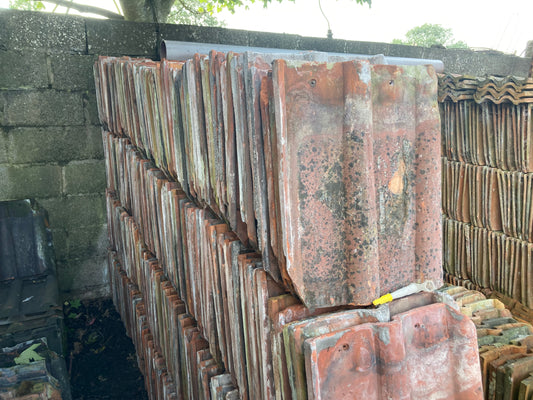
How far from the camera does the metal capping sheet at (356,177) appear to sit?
1303mm

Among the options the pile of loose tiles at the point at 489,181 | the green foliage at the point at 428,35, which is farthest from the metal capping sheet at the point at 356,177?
the green foliage at the point at 428,35

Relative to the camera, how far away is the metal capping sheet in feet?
4.27

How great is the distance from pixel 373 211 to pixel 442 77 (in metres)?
4.33

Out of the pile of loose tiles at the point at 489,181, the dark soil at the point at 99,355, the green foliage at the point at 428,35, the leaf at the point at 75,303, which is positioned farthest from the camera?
the green foliage at the point at 428,35

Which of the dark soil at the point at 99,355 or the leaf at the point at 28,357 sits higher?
the leaf at the point at 28,357

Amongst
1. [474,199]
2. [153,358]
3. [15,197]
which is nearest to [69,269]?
[15,197]

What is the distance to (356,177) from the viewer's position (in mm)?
1352

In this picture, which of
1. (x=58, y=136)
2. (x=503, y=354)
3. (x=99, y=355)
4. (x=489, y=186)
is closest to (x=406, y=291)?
(x=503, y=354)

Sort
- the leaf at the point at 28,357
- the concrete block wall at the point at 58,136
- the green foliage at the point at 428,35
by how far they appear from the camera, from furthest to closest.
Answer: the green foliage at the point at 428,35 < the concrete block wall at the point at 58,136 < the leaf at the point at 28,357

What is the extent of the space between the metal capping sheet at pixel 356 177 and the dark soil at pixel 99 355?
317 cm

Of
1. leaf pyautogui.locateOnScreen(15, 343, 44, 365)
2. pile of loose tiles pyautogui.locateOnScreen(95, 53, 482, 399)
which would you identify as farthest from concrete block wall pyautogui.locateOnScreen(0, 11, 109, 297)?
pile of loose tiles pyautogui.locateOnScreen(95, 53, 482, 399)

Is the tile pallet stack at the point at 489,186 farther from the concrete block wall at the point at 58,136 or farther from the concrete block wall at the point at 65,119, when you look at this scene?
the concrete block wall at the point at 58,136

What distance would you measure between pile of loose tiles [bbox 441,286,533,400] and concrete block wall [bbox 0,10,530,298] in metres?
3.79

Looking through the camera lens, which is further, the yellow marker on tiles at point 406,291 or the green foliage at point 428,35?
the green foliage at point 428,35
